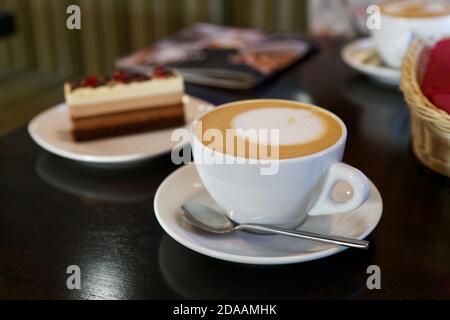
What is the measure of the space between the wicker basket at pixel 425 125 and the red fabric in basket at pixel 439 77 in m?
0.01

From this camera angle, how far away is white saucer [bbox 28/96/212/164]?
0.74 meters

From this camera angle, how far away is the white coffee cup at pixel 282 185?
53 centimetres

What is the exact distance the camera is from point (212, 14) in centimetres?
216

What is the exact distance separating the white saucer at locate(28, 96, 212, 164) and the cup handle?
0.25 metres

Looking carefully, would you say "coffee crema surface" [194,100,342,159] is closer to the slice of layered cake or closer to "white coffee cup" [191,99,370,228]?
"white coffee cup" [191,99,370,228]

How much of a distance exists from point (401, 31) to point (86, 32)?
Result: 1.65 m

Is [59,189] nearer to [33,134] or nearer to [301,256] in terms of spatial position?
[33,134]

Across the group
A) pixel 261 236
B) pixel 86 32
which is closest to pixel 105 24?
pixel 86 32

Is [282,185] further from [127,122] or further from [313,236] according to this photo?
[127,122]

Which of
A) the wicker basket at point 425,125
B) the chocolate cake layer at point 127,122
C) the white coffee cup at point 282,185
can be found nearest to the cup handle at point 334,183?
the white coffee cup at point 282,185

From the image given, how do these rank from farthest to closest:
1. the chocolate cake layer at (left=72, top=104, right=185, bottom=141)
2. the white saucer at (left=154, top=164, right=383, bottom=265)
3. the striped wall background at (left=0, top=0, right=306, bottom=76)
Answer: the striped wall background at (left=0, top=0, right=306, bottom=76) < the chocolate cake layer at (left=72, top=104, right=185, bottom=141) < the white saucer at (left=154, top=164, right=383, bottom=265)

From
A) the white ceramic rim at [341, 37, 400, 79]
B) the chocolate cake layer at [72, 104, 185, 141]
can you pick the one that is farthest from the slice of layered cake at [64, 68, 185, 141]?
the white ceramic rim at [341, 37, 400, 79]

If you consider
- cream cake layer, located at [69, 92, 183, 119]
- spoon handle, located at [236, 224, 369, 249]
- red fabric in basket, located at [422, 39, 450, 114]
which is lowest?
spoon handle, located at [236, 224, 369, 249]
